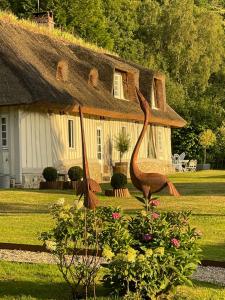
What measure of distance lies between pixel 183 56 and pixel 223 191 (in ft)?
107

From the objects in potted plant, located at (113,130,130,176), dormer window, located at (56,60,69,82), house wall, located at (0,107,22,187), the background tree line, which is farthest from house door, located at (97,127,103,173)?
the background tree line

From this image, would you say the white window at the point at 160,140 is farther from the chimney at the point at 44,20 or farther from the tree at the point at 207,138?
the chimney at the point at 44,20

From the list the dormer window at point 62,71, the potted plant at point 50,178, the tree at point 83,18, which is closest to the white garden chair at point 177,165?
the dormer window at point 62,71

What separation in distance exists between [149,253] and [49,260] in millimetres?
3675

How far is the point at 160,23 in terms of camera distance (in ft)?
180

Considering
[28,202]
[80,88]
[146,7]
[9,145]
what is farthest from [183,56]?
[28,202]

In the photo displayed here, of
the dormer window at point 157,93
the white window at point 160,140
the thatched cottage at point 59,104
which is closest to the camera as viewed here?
the thatched cottage at point 59,104

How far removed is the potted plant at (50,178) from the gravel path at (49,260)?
40.7 feet

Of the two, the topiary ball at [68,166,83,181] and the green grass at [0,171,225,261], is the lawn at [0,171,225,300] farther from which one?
the topiary ball at [68,166,83,181]

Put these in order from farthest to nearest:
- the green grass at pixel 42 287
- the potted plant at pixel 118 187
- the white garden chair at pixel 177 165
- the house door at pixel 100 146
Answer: the white garden chair at pixel 177 165 → the house door at pixel 100 146 → the potted plant at pixel 118 187 → the green grass at pixel 42 287

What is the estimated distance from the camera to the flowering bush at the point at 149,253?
20.9 feet

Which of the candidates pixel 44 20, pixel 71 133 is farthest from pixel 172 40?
pixel 71 133

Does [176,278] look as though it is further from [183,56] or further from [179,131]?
[183,56]

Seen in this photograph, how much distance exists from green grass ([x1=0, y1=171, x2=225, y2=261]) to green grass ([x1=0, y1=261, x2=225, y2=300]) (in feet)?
2.00
